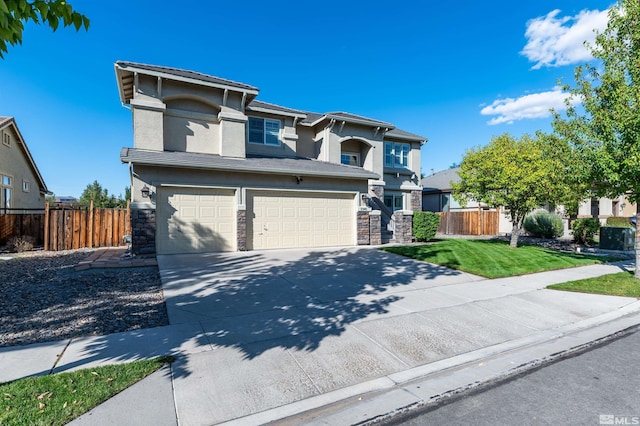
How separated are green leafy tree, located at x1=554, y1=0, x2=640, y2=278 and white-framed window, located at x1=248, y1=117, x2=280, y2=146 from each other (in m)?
11.9

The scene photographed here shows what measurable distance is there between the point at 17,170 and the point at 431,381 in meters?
24.4

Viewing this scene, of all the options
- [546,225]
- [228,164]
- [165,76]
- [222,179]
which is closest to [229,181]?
[222,179]

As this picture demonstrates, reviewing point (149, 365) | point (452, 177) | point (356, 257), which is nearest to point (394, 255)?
point (356, 257)

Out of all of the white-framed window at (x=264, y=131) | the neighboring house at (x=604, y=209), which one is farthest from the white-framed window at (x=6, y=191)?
the neighboring house at (x=604, y=209)

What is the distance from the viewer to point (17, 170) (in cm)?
1808

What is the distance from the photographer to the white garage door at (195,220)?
1081 cm

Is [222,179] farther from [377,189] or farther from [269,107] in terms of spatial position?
[377,189]

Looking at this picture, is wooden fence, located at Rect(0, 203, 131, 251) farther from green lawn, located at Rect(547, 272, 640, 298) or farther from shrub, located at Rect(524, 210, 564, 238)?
shrub, located at Rect(524, 210, 564, 238)

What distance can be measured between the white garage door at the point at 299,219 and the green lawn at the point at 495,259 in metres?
2.43

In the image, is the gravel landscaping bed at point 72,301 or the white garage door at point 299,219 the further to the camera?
the white garage door at point 299,219

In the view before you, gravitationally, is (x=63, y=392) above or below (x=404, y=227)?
below

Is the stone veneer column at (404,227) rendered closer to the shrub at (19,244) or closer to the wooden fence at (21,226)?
the shrub at (19,244)

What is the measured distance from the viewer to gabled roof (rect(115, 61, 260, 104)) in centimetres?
1123

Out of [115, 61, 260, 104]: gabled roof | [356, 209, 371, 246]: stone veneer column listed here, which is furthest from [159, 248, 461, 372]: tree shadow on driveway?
[115, 61, 260, 104]: gabled roof
